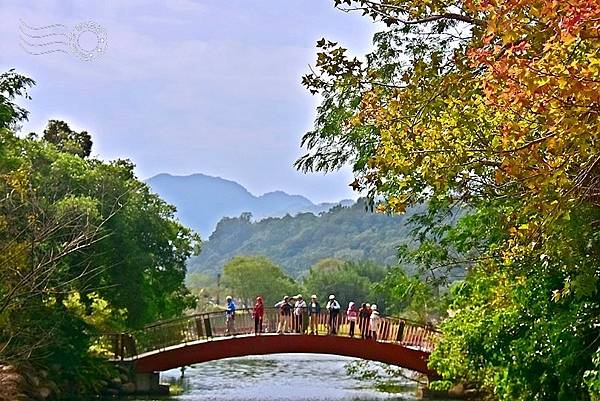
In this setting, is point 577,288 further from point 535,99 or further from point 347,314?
point 347,314

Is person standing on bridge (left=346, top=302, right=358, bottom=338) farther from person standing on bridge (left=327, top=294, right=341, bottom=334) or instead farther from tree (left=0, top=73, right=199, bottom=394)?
tree (left=0, top=73, right=199, bottom=394)

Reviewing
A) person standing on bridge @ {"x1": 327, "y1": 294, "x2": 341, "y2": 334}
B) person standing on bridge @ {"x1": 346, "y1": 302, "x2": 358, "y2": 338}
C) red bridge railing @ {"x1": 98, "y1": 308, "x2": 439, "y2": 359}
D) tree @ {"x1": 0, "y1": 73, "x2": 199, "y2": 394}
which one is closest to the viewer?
tree @ {"x1": 0, "y1": 73, "x2": 199, "y2": 394}

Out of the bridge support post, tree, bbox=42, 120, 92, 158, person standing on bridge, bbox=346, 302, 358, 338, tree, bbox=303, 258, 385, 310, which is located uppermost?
tree, bbox=303, 258, 385, 310

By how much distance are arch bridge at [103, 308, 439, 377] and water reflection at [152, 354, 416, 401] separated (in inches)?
47.4

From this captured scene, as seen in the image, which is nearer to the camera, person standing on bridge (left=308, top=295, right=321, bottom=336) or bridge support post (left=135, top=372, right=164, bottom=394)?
bridge support post (left=135, top=372, right=164, bottom=394)

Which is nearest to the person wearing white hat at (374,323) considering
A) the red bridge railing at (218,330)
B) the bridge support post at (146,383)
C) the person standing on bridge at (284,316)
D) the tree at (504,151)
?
the red bridge railing at (218,330)

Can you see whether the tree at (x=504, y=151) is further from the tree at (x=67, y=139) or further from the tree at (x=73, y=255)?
the tree at (x=67, y=139)

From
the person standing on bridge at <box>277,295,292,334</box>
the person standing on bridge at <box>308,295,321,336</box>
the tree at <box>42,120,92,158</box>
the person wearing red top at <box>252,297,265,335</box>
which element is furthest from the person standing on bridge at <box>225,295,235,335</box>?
the tree at <box>42,120,92,158</box>

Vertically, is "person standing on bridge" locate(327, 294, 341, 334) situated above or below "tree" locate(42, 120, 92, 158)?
below

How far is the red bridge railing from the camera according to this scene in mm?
27906

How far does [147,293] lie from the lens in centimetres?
3284

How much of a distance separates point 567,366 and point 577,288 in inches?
187

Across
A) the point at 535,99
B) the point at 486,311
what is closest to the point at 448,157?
the point at 535,99

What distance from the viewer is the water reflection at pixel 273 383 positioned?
29.1 m
